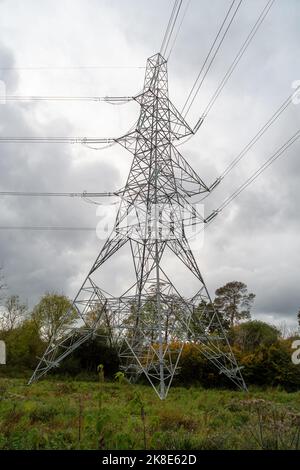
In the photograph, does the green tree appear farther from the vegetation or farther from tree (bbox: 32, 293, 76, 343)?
tree (bbox: 32, 293, 76, 343)

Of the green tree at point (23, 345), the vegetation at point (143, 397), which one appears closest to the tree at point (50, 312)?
the vegetation at point (143, 397)

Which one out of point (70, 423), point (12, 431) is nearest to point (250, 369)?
point (70, 423)

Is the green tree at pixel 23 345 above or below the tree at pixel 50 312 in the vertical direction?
below

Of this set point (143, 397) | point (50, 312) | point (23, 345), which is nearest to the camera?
point (143, 397)

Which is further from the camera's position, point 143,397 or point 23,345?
point 23,345

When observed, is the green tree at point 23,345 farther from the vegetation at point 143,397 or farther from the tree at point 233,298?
the tree at point 233,298

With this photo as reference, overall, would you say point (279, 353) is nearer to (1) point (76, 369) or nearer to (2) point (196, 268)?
(2) point (196, 268)

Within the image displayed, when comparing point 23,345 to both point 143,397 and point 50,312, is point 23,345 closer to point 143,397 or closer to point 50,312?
point 50,312

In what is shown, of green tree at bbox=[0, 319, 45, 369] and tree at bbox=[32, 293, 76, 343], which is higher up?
tree at bbox=[32, 293, 76, 343]

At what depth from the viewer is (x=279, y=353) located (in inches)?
911

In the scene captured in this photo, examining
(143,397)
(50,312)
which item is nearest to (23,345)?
(50,312)

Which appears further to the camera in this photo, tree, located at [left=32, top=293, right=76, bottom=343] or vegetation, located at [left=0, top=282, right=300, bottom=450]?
tree, located at [left=32, top=293, right=76, bottom=343]

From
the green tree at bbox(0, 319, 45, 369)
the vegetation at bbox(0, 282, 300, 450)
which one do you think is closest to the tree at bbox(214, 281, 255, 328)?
the vegetation at bbox(0, 282, 300, 450)
